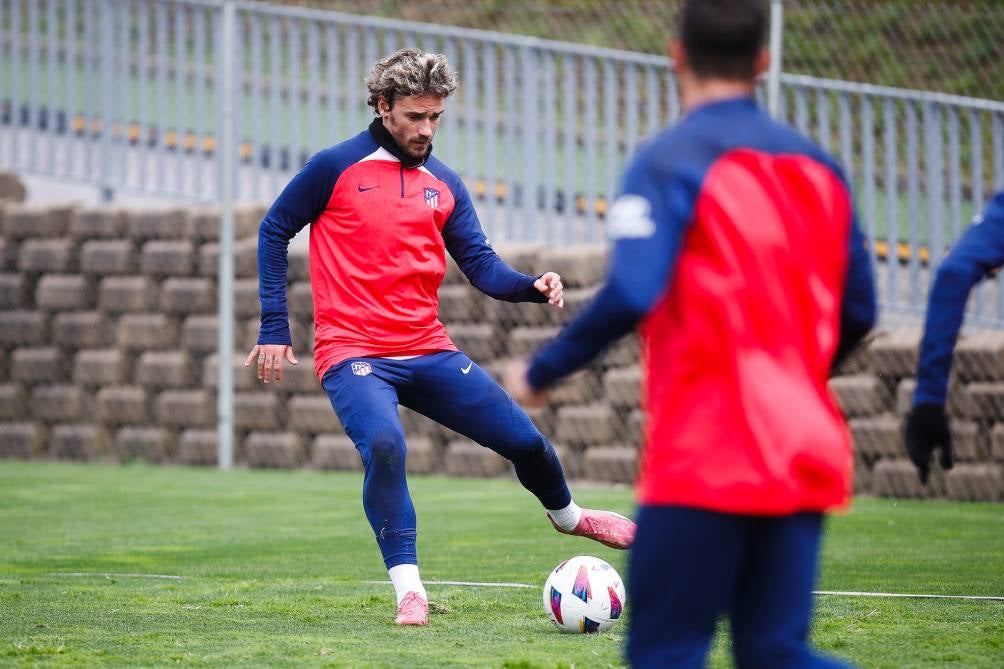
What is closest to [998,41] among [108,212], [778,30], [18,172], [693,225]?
[778,30]

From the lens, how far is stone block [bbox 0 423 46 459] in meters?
15.0

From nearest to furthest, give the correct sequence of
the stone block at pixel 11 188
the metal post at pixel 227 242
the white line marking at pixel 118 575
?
the white line marking at pixel 118 575, the metal post at pixel 227 242, the stone block at pixel 11 188

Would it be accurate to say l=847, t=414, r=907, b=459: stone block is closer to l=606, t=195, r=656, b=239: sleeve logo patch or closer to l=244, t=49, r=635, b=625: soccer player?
l=244, t=49, r=635, b=625: soccer player

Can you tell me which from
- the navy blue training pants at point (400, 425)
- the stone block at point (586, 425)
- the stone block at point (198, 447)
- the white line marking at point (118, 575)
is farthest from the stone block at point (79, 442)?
the navy blue training pants at point (400, 425)

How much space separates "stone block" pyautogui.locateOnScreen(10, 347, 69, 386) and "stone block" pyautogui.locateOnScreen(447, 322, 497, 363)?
152 inches

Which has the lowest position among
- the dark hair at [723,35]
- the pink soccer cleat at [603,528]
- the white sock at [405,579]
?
the white sock at [405,579]

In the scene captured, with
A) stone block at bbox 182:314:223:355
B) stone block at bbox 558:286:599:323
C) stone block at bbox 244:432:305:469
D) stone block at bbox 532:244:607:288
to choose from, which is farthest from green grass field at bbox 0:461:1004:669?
stone block at bbox 182:314:223:355

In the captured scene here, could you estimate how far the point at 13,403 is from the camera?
15039mm

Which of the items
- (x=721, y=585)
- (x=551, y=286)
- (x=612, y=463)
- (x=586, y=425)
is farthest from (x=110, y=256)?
(x=721, y=585)

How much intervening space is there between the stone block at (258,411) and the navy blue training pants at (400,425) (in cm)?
767

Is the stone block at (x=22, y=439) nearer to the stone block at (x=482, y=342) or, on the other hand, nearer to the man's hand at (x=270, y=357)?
the stone block at (x=482, y=342)

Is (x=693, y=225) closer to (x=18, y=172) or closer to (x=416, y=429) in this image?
(x=416, y=429)

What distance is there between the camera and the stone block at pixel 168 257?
14438 millimetres

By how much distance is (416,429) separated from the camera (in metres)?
13.6
